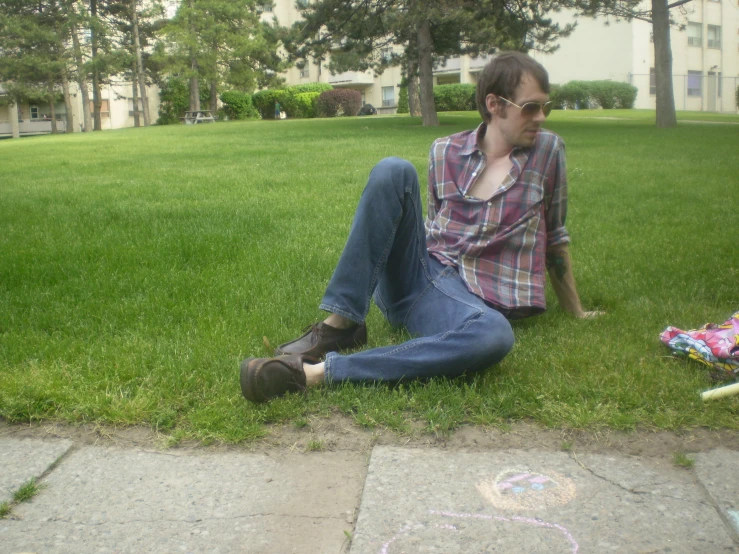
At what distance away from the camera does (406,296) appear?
9.99 feet

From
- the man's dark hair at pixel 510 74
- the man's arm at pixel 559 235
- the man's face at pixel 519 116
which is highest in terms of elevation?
the man's dark hair at pixel 510 74

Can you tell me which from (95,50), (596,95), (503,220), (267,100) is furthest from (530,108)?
(95,50)

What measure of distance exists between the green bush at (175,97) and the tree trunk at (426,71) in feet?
78.8

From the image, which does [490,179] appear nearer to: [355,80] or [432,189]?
[432,189]


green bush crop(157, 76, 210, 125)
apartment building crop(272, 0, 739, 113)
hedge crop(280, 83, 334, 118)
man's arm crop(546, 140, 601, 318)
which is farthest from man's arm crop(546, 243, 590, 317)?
green bush crop(157, 76, 210, 125)

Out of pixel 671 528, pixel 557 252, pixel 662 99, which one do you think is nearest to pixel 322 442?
pixel 671 528

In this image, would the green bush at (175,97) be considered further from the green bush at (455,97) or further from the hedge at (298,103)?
the green bush at (455,97)

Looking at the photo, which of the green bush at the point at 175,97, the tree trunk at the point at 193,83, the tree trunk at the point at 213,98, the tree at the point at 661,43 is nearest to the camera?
the tree at the point at 661,43

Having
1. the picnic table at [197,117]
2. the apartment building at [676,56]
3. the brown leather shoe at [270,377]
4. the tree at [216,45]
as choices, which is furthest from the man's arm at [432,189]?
the apartment building at [676,56]

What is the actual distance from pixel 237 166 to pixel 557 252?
24.4 ft

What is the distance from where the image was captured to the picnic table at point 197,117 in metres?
36.7

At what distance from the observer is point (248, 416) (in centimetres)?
258

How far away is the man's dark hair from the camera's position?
2.94 m

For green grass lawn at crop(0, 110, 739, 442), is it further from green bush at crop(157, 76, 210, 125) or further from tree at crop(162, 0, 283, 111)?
green bush at crop(157, 76, 210, 125)
